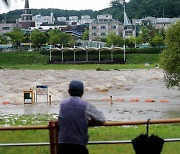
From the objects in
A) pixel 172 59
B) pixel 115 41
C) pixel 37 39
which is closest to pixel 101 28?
pixel 115 41

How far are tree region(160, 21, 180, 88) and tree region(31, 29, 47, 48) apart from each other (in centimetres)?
10025

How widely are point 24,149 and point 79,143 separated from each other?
6.51 ft

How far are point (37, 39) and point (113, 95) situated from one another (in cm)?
10043

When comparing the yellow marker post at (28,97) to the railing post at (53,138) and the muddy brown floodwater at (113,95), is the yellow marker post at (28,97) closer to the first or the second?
the muddy brown floodwater at (113,95)

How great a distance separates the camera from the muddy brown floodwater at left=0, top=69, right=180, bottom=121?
36.8 meters

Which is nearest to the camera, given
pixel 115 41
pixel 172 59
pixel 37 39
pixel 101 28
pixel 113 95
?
pixel 172 59

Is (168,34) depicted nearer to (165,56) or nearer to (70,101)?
(165,56)

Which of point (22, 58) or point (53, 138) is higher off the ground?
point (53, 138)

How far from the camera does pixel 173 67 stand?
48.4 m

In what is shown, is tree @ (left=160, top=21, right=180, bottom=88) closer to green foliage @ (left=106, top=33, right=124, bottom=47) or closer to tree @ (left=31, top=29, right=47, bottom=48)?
green foliage @ (left=106, top=33, right=124, bottom=47)

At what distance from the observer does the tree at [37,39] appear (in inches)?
5856

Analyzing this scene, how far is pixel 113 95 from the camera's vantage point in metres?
51.6

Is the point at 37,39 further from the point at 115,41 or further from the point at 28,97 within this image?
the point at 28,97

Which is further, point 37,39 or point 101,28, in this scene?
point 101,28
